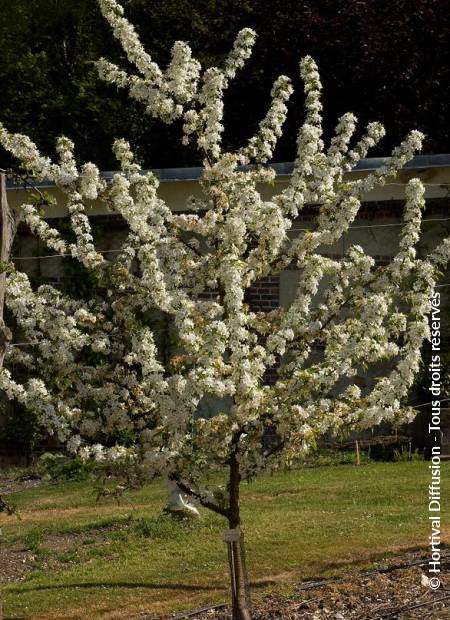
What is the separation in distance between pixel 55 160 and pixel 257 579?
13.1 m

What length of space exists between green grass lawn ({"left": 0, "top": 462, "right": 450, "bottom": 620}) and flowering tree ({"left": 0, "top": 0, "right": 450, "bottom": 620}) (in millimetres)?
1234

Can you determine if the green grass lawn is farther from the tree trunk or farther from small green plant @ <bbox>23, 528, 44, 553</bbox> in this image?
the tree trunk

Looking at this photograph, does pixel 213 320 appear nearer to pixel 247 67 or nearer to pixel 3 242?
pixel 3 242

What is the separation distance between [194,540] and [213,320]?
2863 mm

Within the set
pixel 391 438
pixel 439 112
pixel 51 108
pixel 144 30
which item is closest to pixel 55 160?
pixel 51 108

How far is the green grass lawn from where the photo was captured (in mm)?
8297

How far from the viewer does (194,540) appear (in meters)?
9.48

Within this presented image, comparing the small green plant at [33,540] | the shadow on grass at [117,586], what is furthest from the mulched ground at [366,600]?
the small green plant at [33,540]

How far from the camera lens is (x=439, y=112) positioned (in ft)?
59.9

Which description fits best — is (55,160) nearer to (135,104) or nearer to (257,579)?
(135,104)

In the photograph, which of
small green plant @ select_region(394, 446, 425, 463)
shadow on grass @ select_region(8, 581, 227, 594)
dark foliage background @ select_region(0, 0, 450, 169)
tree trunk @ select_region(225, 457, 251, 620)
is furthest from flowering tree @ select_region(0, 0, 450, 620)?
dark foliage background @ select_region(0, 0, 450, 169)

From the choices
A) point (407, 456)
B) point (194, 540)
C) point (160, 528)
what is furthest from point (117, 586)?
point (407, 456)

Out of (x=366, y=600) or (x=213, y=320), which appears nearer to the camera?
(x=213, y=320)

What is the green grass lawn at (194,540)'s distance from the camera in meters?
8.30
